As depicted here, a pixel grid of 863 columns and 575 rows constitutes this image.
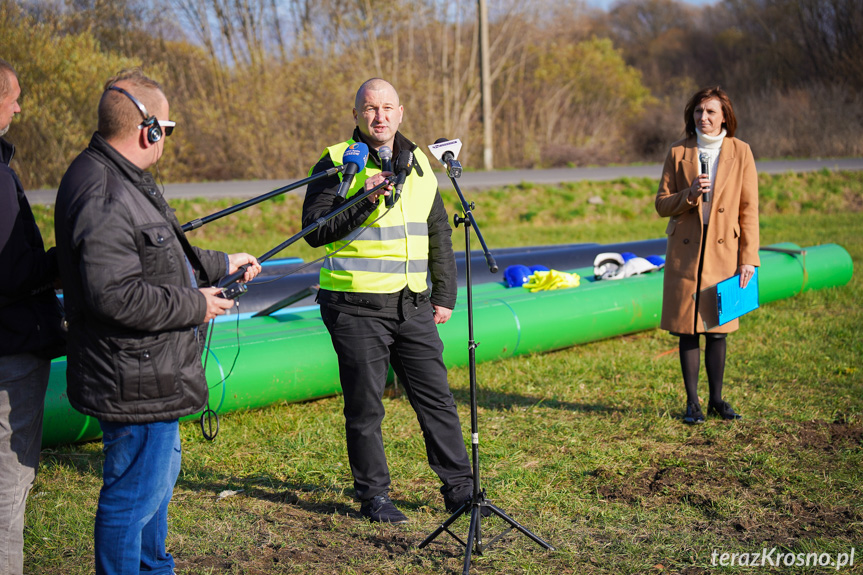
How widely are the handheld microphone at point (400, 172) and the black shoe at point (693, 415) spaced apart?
255 centimetres

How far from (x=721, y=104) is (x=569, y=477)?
2.32 m

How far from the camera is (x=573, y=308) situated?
6.32 m

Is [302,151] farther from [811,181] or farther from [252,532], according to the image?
[252,532]

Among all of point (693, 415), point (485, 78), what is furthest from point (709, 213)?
point (485, 78)

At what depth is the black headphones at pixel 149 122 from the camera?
2311 millimetres

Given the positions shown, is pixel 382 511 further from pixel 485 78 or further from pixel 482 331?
pixel 485 78

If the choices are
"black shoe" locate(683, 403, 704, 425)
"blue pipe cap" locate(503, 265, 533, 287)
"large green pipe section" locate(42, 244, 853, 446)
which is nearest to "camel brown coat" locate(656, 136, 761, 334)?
"black shoe" locate(683, 403, 704, 425)

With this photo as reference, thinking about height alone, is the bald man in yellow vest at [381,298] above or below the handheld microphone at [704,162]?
below

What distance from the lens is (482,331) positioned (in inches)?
227

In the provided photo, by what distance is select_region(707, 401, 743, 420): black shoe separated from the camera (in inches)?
183

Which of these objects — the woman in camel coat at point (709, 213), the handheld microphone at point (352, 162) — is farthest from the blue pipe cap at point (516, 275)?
the handheld microphone at point (352, 162)

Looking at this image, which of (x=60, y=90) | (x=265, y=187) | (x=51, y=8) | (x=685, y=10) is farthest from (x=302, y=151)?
(x=685, y=10)

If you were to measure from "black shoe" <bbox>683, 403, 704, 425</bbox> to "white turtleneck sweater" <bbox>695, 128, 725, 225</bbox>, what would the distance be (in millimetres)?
1129

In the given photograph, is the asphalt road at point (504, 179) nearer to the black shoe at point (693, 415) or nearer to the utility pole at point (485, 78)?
the utility pole at point (485, 78)
